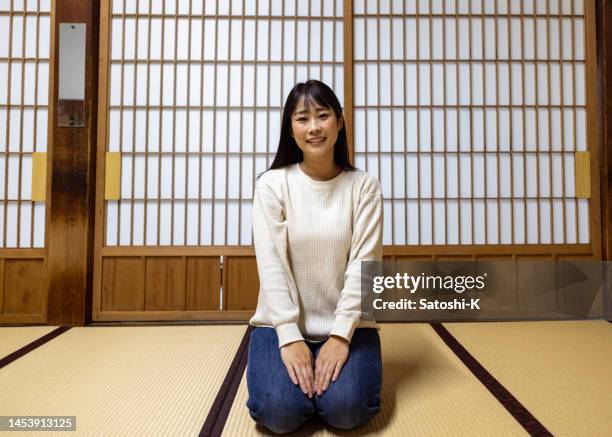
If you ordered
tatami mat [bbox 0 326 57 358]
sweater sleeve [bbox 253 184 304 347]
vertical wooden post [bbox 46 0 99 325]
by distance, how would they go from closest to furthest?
1. sweater sleeve [bbox 253 184 304 347]
2. tatami mat [bbox 0 326 57 358]
3. vertical wooden post [bbox 46 0 99 325]

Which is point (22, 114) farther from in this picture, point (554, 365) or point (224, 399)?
point (554, 365)

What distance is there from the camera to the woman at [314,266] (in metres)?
1.37

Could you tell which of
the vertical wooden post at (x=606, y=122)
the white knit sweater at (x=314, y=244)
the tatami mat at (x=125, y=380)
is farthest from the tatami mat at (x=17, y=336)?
the vertical wooden post at (x=606, y=122)

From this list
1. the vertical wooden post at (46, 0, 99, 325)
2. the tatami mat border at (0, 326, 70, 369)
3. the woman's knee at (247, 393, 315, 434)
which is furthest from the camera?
the vertical wooden post at (46, 0, 99, 325)

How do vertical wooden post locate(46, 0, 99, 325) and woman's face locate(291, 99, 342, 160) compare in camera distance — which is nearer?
woman's face locate(291, 99, 342, 160)

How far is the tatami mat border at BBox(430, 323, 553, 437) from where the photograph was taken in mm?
1397

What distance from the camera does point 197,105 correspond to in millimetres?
2973

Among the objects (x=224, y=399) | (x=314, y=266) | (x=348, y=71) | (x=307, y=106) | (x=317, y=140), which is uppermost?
(x=348, y=71)

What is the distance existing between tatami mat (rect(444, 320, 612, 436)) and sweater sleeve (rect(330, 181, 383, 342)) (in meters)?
0.72

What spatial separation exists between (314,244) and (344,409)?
0.55 metres

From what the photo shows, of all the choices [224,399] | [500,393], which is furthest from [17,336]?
[500,393]

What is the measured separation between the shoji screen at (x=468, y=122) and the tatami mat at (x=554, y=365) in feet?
2.20

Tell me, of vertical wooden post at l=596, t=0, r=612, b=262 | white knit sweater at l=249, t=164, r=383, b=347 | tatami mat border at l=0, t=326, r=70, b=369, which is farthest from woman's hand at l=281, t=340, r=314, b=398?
vertical wooden post at l=596, t=0, r=612, b=262

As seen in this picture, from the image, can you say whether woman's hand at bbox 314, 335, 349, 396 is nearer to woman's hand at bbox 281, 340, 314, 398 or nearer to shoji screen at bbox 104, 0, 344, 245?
woman's hand at bbox 281, 340, 314, 398
